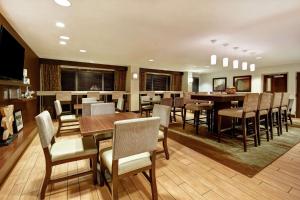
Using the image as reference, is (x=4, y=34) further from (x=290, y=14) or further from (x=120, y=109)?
(x=290, y=14)

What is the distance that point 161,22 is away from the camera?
8.50ft

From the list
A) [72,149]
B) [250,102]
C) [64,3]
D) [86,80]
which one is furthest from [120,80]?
[72,149]

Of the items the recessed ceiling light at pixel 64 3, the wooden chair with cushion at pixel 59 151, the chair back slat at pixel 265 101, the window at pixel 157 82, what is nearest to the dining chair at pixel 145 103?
the window at pixel 157 82

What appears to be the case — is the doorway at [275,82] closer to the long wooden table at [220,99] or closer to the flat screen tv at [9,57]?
the long wooden table at [220,99]

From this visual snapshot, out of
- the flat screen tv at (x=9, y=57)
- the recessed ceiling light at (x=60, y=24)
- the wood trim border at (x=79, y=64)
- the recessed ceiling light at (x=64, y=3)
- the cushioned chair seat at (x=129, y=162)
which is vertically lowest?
the cushioned chair seat at (x=129, y=162)

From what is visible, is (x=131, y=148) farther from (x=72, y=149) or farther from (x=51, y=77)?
(x=51, y=77)

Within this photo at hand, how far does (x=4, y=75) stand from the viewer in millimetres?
2336

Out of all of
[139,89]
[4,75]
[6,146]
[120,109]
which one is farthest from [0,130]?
[139,89]

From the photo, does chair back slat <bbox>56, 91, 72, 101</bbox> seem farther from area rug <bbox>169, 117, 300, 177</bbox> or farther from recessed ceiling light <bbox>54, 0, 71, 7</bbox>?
recessed ceiling light <bbox>54, 0, 71, 7</bbox>

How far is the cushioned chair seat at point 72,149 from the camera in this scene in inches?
63.1

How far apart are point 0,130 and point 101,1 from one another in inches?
98.1

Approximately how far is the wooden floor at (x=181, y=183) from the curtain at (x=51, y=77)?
436 centimetres

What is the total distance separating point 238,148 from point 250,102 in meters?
0.89

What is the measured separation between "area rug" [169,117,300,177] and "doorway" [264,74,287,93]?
3.77 meters
